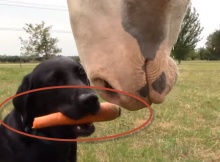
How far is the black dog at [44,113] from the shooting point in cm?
219

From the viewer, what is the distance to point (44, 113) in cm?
224

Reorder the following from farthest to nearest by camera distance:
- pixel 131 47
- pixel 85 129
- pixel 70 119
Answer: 1. pixel 85 129
2. pixel 70 119
3. pixel 131 47

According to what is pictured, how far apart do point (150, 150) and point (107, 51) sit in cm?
241

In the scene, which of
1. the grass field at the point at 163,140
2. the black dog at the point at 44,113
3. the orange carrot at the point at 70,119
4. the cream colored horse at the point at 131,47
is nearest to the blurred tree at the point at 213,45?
the grass field at the point at 163,140

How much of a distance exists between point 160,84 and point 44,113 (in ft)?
4.05

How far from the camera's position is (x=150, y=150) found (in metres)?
3.43

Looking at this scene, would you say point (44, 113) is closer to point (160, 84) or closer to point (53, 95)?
point (53, 95)

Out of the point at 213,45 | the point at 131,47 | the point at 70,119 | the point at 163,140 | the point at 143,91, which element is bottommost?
the point at 213,45

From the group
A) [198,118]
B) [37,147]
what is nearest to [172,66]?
[37,147]

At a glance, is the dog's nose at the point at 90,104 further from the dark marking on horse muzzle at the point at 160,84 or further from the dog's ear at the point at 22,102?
the dark marking on horse muzzle at the point at 160,84

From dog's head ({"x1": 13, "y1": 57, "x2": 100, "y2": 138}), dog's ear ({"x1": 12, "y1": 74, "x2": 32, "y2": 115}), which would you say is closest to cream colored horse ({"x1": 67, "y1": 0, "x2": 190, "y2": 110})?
dog's head ({"x1": 13, "y1": 57, "x2": 100, "y2": 138})

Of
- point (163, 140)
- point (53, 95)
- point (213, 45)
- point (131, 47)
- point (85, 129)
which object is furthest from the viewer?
point (213, 45)

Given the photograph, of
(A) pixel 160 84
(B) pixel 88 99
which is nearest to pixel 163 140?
(B) pixel 88 99

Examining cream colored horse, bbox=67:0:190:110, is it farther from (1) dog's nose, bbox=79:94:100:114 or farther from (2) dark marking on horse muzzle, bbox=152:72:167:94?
(1) dog's nose, bbox=79:94:100:114
